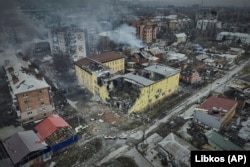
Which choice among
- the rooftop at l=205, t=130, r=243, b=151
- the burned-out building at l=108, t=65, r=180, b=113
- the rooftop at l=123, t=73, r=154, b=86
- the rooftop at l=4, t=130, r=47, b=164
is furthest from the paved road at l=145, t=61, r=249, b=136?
the rooftop at l=4, t=130, r=47, b=164

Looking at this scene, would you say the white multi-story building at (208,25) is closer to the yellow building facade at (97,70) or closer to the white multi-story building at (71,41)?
the white multi-story building at (71,41)

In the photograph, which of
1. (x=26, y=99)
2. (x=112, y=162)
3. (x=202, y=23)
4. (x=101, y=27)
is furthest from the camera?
(x=202, y=23)

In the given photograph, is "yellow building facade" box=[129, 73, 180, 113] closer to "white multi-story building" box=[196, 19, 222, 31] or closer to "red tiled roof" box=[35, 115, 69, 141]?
"red tiled roof" box=[35, 115, 69, 141]

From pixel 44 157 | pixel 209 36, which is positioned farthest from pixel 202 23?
pixel 44 157

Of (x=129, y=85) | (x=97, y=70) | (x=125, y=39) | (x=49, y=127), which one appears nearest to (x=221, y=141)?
(x=129, y=85)

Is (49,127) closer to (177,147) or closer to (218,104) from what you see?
(177,147)

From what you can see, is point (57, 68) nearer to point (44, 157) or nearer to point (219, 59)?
point (44, 157)

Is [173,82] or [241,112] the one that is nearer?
[241,112]
